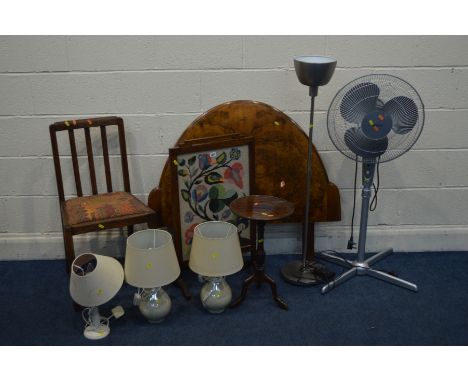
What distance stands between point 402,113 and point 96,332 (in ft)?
5.98

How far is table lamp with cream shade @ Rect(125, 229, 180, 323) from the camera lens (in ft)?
8.41

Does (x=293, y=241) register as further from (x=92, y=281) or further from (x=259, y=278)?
(x=92, y=281)

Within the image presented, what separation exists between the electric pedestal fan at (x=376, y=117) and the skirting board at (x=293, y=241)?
646 mm

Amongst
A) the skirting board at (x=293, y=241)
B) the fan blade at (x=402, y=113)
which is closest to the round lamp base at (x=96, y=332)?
the skirting board at (x=293, y=241)

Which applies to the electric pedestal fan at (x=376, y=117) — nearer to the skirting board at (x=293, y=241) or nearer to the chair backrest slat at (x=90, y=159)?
the skirting board at (x=293, y=241)

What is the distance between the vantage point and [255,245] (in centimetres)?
302

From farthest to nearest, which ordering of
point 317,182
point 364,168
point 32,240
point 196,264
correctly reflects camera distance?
1. point 32,240
2. point 317,182
3. point 364,168
4. point 196,264

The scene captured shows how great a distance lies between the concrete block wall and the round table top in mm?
469

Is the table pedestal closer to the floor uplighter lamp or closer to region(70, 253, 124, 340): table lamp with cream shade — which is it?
the floor uplighter lamp

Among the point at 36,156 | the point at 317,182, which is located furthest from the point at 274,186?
the point at 36,156

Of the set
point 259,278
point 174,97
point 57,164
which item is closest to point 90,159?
point 57,164

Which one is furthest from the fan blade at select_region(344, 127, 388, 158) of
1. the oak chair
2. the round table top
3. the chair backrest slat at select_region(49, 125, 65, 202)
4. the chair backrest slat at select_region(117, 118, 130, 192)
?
the chair backrest slat at select_region(49, 125, 65, 202)

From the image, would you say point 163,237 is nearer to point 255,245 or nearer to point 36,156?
point 255,245

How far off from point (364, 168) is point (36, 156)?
182cm
